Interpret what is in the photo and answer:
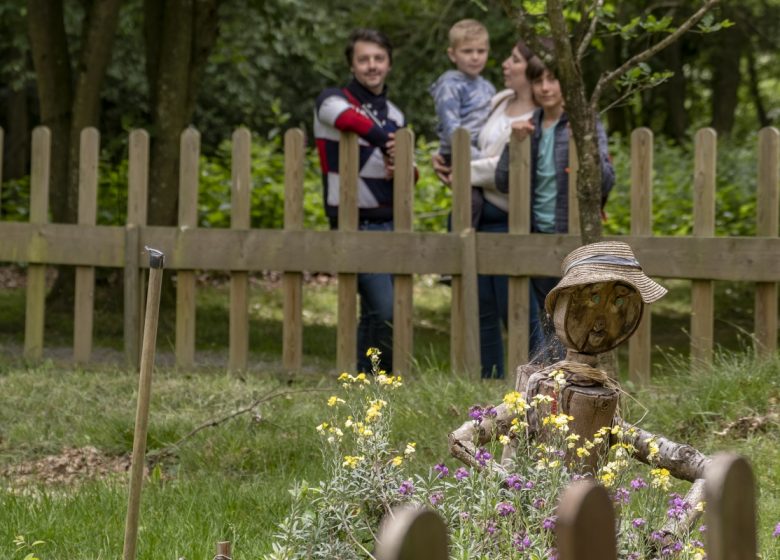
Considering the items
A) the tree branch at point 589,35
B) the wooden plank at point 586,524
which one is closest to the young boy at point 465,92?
the tree branch at point 589,35

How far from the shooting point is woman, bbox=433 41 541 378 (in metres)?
6.87

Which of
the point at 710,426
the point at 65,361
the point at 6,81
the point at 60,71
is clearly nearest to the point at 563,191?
the point at 710,426

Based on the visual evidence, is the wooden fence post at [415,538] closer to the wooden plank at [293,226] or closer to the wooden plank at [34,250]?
the wooden plank at [293,226]

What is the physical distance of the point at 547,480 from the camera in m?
2.91

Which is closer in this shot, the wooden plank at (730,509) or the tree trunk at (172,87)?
the wooden plank at (730,509)

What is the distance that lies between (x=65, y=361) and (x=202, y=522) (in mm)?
3810

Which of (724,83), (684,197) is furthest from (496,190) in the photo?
(724,83)

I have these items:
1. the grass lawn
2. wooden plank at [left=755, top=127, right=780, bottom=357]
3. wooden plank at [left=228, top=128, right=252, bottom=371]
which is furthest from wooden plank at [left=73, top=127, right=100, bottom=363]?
wooden plank at [left=755, top=127, right=780, bottom=357]

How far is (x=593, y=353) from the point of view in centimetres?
317

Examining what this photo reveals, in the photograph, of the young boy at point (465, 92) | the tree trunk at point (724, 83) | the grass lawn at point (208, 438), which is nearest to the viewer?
the grass lawn at point (208, 438)

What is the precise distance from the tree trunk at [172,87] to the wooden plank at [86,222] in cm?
156

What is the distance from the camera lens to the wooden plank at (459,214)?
22.6ft

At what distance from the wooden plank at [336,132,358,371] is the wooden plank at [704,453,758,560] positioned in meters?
5.44

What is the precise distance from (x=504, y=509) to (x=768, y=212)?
433cm
